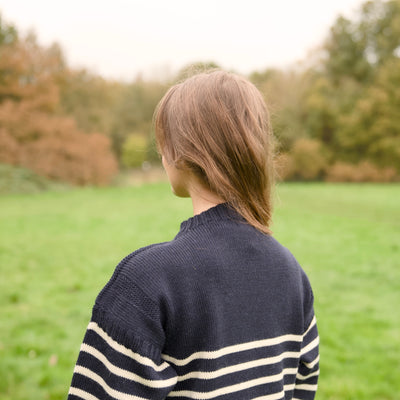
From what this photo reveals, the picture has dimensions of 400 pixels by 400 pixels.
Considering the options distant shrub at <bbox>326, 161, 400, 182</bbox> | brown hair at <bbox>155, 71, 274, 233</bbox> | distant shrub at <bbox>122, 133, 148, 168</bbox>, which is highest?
brown hair at <bbox>155, 71, 274, 233</bbox>

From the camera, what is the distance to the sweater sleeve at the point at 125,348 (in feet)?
2.92

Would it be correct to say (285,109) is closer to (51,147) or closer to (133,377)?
(51,147)

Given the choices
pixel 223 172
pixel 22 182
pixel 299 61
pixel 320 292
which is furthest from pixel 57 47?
pixel 223 172

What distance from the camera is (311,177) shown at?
24.6 meters

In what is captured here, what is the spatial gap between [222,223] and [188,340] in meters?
0.27

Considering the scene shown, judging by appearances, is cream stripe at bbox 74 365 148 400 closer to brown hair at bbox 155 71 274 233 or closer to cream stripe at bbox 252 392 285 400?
cream stripe at bbox 252 392 285 400

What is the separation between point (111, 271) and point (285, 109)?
70.9ft

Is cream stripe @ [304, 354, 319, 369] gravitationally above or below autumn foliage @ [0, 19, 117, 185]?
below

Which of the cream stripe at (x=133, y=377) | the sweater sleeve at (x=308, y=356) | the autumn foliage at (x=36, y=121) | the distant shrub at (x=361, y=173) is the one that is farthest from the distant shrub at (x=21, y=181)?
the cream stripe at (x=133, y=377)

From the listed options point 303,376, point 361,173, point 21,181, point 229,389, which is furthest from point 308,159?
point 229,389

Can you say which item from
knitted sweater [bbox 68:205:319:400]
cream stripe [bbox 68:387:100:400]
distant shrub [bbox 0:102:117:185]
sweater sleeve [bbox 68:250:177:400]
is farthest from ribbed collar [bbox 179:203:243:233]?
distant shrub [bbox 0:102:117:185]

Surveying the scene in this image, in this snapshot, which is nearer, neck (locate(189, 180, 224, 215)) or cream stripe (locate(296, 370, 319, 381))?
neck (locate(189, 180, 224, 215))

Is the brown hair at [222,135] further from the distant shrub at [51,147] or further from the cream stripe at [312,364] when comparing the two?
the distant shrub at [51,147]

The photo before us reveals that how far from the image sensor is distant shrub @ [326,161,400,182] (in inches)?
907
